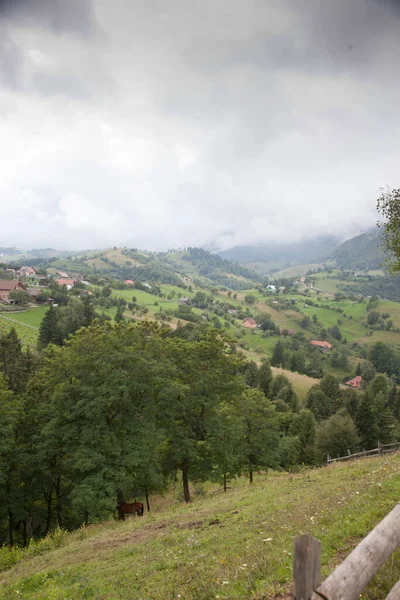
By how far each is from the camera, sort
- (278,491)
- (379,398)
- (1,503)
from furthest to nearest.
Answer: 1. (379,398)
2. (1,503)
3. (278,491)

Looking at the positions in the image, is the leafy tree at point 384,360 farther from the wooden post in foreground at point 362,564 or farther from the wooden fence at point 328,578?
the wooden fence at point 328,578

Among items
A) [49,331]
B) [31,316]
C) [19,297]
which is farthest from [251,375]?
[19,297]

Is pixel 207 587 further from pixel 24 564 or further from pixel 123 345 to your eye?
pixel 123 345

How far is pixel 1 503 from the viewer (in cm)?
2639

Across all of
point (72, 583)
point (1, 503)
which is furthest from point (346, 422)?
point (72, 583)

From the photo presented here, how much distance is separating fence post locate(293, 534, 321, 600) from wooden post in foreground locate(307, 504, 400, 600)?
102 millimetres

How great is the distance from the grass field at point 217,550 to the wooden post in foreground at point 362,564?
1957 millimetres

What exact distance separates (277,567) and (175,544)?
24.3 feet

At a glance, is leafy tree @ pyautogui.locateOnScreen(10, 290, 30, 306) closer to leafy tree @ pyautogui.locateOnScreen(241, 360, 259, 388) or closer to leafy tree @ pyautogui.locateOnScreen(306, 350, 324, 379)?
leafy tree @ pyautogui.locateOnScreen(241, 360, 259, 388)

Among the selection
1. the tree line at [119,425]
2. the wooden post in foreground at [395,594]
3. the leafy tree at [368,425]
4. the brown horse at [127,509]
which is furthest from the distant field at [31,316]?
the wooden post in foreground at [395,594]

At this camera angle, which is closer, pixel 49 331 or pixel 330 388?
pixel 49 331

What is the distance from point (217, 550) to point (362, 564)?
914 cm

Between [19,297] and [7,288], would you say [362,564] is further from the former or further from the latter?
[7,288]

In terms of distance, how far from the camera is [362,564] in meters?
4.40
